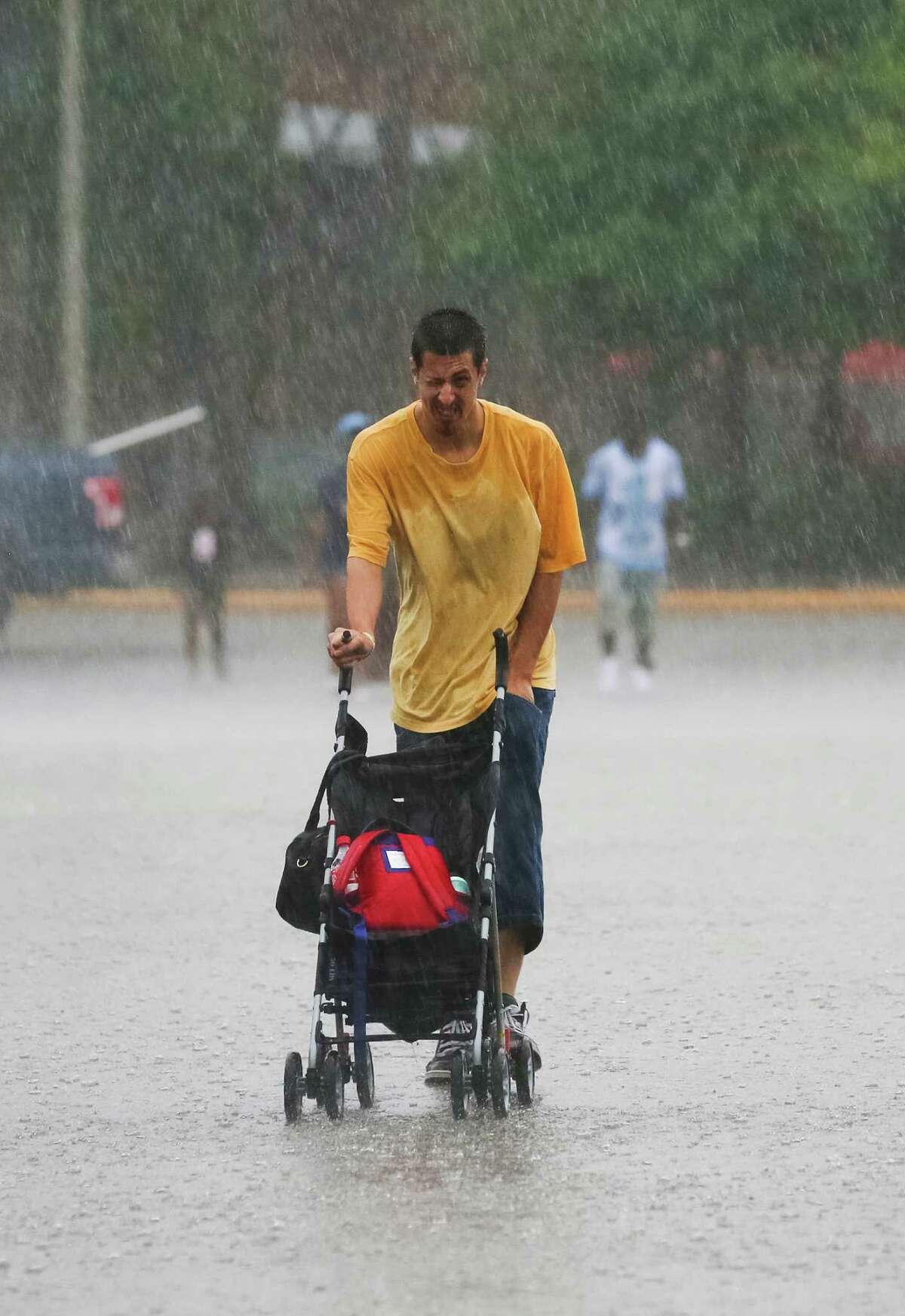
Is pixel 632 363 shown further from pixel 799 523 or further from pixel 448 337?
pixel 448 337

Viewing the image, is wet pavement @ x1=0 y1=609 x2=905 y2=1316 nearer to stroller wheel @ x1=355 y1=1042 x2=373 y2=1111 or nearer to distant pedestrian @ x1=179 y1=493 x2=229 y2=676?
stroller wheel @ x1=355 y1=1042 x2=373 y2=1111

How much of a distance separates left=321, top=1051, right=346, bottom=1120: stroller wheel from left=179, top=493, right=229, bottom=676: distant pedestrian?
Result: 44.2 ft

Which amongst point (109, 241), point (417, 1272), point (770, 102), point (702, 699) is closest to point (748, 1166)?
point (417, 1272)

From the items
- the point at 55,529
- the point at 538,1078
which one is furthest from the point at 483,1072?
the point at 55,529

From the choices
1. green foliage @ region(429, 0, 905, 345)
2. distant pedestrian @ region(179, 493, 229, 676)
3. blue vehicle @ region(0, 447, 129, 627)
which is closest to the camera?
distant pedestrian @ region(179, 493, 229, 676)

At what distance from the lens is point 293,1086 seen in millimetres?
6020

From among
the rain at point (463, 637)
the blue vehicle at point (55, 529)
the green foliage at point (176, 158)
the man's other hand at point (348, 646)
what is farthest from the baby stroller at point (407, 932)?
the green foliage at point (176, 158)

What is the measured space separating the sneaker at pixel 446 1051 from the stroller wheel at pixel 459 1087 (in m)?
0.08

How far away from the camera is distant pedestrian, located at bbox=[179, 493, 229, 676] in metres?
19.6

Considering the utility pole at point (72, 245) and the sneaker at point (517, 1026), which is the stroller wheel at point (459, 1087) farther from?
the utility pole at point (72, 245)

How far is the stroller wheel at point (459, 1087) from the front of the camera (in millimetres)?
6016

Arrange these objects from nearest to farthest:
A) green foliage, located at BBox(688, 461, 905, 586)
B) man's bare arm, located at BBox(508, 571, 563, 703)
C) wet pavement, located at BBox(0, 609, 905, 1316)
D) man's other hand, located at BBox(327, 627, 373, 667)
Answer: wet pavement, located at BBox(0, 609, 905, 1316)
man's other hand, located at BBox(327, 627, 373, 667)
man's bare arm, located at BBox(508, 571, 563, 703)
green foliage, located at BBox(688, 461, 905, 586)

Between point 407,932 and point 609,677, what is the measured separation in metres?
12.5

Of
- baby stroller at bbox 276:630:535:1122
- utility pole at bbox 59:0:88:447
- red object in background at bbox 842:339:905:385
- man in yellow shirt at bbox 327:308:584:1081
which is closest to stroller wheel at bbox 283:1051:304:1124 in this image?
baby stroller at bbox 276:630:535:1122
